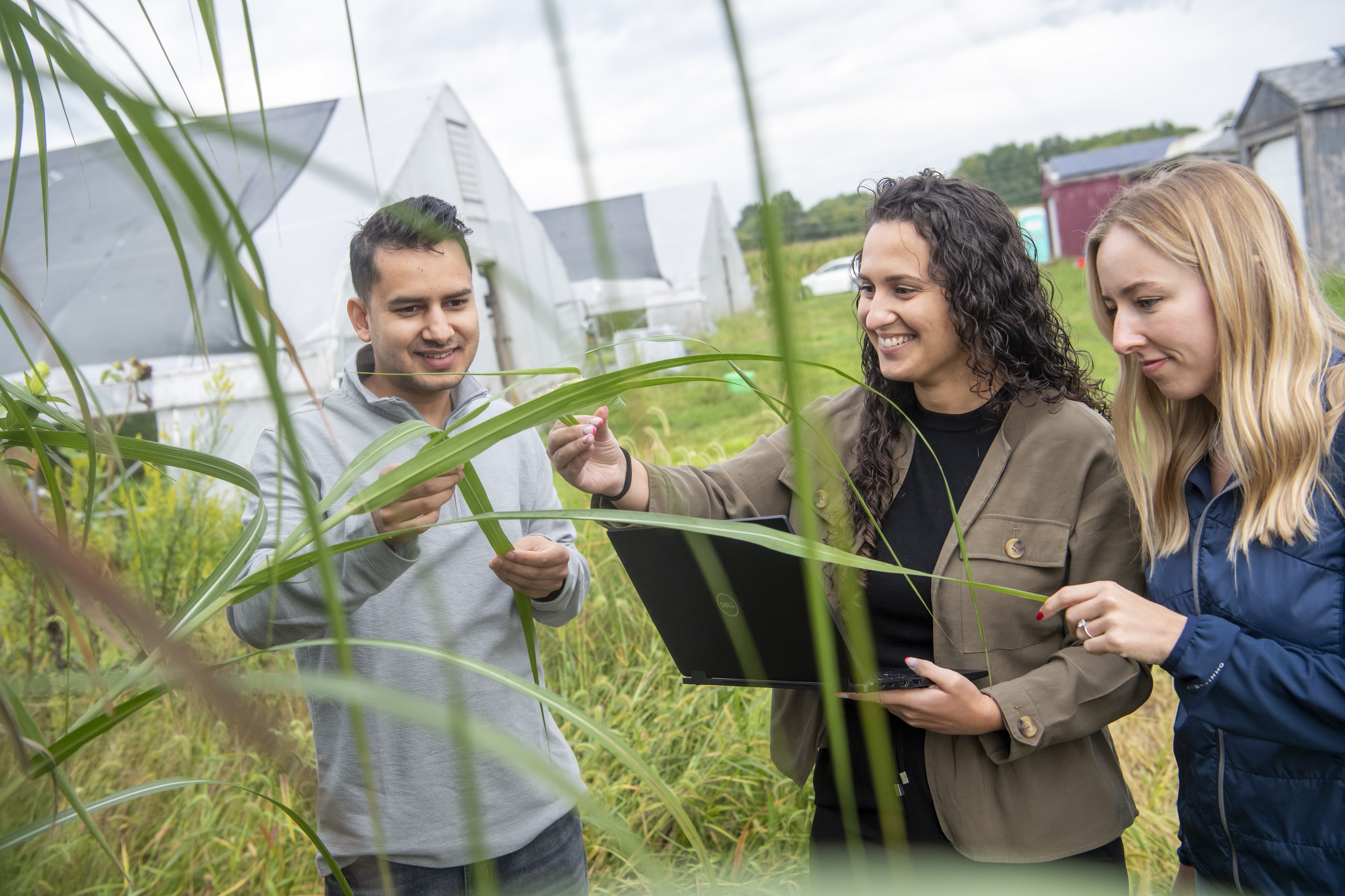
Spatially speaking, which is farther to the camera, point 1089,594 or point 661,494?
point 661,494

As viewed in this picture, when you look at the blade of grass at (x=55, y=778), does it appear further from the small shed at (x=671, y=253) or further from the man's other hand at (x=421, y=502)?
the small shed at (x=671, y=253)

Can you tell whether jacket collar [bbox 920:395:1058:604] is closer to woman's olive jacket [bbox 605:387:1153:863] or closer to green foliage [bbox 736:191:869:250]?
woman's olive jacket [bbox 605:387:1153:863]

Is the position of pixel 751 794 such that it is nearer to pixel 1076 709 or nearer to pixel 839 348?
pixel 1076 709

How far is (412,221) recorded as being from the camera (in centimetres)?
41

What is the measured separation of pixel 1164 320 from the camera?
4.13 feet

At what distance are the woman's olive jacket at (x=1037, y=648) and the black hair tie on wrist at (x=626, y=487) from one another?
96 millimetres

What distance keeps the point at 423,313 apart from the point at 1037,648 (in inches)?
43.6

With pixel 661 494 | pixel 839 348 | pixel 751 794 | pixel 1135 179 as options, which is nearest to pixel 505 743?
pixel 661 494

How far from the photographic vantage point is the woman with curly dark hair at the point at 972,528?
54.0 inches

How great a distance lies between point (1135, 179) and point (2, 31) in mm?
1541

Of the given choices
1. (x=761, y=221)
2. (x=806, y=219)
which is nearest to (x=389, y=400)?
(x=806, y=219)

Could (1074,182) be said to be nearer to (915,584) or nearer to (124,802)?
(915,584)

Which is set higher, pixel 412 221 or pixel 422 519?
pixel 412 221

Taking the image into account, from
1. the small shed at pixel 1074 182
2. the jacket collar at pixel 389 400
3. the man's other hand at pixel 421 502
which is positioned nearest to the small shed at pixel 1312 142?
the small shed at pixel 1074 182
